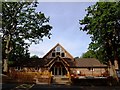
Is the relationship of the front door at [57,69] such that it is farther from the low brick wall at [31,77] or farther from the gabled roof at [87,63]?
the low brick wall at [31,77]

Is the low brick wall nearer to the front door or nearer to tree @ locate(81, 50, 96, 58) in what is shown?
tree @ locate(81, 50, 96, 58)

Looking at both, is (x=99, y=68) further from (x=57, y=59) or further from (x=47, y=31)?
(x=47, y=31)

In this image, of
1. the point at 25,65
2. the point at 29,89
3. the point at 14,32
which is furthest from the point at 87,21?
the point at 25,65

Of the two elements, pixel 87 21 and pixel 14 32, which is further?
pixel 14 32

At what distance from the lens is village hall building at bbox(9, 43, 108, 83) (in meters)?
55.0

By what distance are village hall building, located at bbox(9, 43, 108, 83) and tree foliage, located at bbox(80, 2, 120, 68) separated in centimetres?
1377

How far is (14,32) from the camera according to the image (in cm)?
4691

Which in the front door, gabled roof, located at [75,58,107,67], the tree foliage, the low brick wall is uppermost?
the tree foliage

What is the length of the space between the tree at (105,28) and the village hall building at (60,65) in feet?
45.2

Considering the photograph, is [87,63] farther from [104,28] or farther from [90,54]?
[104,28]

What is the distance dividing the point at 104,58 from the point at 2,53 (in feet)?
57.8

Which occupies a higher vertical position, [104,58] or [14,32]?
[14,32]

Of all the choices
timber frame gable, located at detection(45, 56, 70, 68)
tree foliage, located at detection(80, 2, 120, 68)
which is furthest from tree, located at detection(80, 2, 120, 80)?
timber frame gable, located at detection(45, 56, 70, 68)

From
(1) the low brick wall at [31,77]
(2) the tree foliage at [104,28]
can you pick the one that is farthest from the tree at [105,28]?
(1) the low brick wall at [31,77]
